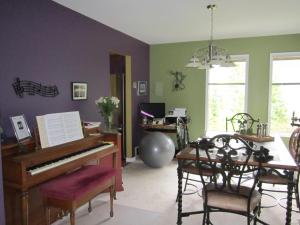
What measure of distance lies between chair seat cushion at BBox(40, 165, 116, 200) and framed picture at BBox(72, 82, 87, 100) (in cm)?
97

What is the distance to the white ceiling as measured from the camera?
3.01 meters

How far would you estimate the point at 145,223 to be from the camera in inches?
105

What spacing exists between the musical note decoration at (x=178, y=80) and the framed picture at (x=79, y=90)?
8.03ft

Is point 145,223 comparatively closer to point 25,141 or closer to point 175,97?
point 25,141

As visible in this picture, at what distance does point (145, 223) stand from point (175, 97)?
3.26m

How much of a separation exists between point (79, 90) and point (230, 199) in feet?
7.55

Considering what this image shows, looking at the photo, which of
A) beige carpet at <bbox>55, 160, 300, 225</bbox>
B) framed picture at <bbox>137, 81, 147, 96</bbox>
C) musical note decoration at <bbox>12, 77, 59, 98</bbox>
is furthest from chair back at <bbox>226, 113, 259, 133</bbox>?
musical note decoration at <bbox>12, 77, 59, 98</bbox>

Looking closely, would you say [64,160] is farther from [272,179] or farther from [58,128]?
[272,179]

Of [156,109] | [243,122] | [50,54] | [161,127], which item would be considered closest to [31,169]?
[50,54]

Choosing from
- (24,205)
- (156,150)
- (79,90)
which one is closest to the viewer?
(24,205)

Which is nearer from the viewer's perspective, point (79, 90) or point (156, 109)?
point (79, 90)

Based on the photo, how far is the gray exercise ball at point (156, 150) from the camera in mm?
4293

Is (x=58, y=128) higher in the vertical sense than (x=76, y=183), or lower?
higher

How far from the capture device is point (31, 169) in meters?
2.18
